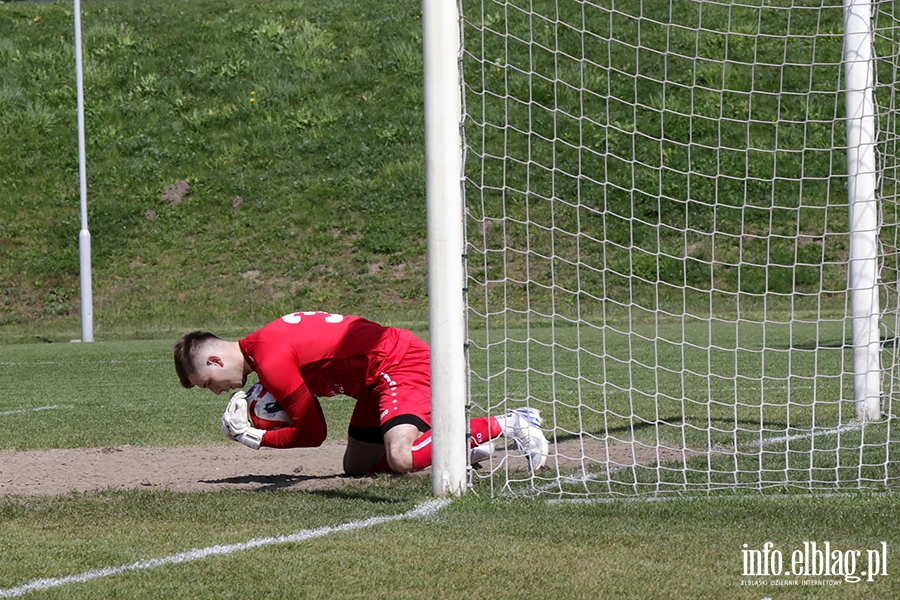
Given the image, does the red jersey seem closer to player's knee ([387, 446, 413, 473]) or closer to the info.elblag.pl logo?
player's knee ([387, 446, 413, 473])

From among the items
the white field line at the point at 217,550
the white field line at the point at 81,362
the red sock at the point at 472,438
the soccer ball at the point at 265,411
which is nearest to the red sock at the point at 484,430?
the red sock at the point at 472,438

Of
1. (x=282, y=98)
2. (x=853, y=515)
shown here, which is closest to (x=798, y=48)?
(x=282, y=98)

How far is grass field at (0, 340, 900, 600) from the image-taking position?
3.44 m

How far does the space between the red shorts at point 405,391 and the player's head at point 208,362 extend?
2.36 feet

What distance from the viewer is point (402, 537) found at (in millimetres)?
4180

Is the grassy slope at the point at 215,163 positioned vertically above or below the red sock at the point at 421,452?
above

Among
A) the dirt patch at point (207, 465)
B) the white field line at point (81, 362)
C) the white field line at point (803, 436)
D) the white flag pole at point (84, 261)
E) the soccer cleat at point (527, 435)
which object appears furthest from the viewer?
the white flag pole at point (84, 261)

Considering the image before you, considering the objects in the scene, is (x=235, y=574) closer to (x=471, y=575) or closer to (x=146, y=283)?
(x=471, y=575)

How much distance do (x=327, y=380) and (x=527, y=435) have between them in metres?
1.06

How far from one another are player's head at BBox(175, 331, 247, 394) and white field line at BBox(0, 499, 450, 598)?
1221mm

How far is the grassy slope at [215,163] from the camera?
2248 cm

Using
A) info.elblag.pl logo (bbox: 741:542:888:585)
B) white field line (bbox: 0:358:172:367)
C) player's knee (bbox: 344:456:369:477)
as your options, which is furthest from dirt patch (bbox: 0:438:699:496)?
white field line (bbox: 0:358:172:367)

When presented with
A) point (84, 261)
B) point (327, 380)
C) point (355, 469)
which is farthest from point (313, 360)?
Result: point (84, 261)

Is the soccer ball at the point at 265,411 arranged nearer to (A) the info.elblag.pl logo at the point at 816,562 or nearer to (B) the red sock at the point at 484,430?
(B) the red sock at the point at 484,430
